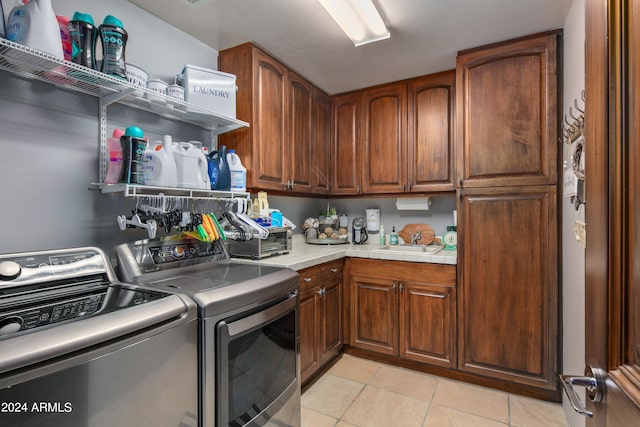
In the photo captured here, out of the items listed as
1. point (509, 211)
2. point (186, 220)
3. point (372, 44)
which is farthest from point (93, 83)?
point (509, 211)

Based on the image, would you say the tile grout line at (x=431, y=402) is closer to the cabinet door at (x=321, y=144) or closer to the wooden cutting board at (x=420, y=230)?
the wooden cutting board at (x=420, y=230)

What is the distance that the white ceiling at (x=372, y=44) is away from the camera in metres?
1.70

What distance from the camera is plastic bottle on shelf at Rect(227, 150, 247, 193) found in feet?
6.11

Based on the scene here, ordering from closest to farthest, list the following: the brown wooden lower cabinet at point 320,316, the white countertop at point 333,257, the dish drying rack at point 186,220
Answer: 1. the dish drying rack at point 186,220
2. the white countertop at point 333,257
3. the brown wooden lower cabinet at point 320,316

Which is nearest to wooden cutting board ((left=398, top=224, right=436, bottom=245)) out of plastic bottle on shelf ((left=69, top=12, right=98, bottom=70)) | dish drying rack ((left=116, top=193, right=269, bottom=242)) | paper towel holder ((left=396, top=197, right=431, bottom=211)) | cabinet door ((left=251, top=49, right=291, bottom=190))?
paper towel holder ((left=396, top=197, right=431, bottom=211))

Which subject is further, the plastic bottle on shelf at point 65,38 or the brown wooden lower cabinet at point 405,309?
the brown wooden lower cabinet at point 405,309

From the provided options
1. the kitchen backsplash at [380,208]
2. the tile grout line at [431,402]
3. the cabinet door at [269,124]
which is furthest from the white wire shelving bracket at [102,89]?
the tile grout line at [431,402]

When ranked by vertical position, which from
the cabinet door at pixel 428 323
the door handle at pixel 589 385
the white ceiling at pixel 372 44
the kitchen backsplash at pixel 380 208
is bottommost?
the cabinet door at pixel 428 323

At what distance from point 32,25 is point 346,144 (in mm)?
2211

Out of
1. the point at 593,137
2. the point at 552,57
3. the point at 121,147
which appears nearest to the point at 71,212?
the point at 121,147

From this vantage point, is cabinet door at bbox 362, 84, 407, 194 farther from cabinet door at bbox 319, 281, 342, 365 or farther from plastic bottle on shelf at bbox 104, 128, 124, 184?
plastic bottle on shelf at bbox 104, 128, 124, 184

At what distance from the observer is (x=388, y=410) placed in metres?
1.93

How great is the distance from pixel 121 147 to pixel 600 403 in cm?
172

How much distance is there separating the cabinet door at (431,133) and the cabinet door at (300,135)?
0.82 metres
